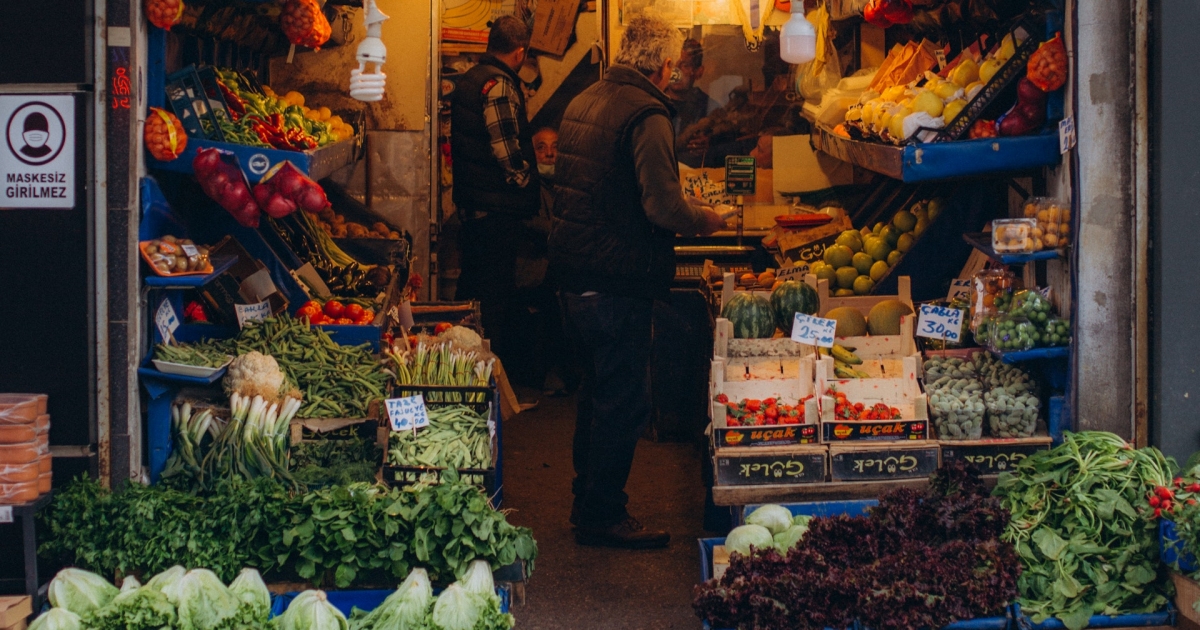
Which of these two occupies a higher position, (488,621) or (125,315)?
(125,315)

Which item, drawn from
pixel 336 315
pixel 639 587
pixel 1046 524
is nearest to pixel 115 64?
pixel 336 315

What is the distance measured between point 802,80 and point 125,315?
5.55 m

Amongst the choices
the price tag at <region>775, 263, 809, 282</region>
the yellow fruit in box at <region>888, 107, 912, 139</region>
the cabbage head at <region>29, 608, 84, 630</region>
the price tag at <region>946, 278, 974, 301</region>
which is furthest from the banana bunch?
the cabbage head at <region>29, 608, 84, 630</region>

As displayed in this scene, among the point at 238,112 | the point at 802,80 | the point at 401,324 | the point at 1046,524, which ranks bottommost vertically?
the point at 1046,524

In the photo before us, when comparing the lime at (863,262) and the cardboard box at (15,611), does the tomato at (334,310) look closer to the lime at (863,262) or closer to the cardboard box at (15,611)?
the cardboard box at (15,611)

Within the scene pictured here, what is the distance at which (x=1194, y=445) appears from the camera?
455 cm

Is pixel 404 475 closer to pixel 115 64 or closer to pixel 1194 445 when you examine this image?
pixel 115 64

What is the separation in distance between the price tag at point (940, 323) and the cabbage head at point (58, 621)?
149 inches

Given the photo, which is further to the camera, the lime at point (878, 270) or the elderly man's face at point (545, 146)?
the elderly man's face at point (545, 146)

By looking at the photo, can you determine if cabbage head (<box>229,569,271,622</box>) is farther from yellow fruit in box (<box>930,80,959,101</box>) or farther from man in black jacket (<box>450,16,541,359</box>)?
man in black jacket (<box>450,16,541,359</box>)

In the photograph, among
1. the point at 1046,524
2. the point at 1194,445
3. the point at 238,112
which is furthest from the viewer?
the point at 238,112

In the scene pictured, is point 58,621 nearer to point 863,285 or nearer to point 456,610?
point 456,610

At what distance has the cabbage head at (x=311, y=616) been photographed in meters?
3.73

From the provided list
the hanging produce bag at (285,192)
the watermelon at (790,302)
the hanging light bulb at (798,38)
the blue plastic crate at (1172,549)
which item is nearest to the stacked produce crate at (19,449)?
the hanging produce bag at (285,192)
